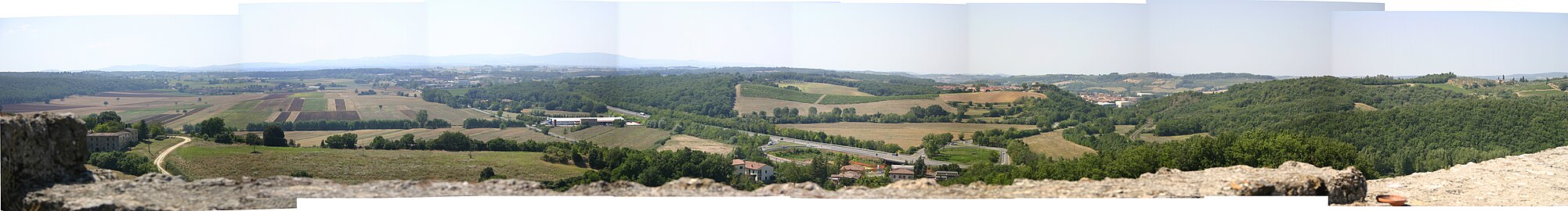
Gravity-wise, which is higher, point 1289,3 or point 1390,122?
point 1289,3

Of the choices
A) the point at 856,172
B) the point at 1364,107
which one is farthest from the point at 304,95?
the point at 1364,107

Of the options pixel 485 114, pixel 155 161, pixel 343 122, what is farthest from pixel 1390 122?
pixel 155 161

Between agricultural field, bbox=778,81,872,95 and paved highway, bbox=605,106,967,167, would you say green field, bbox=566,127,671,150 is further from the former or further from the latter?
agricultural field, bbox=778,81,872,95

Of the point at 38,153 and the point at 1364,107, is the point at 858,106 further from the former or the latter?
the point at 38,153

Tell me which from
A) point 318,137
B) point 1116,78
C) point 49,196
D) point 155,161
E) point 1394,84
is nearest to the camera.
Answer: point 49,196

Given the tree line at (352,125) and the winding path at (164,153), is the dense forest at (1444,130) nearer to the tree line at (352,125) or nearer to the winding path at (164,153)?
the tree line at (352,125)

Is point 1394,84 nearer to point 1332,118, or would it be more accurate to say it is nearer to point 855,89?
point 1332,118
